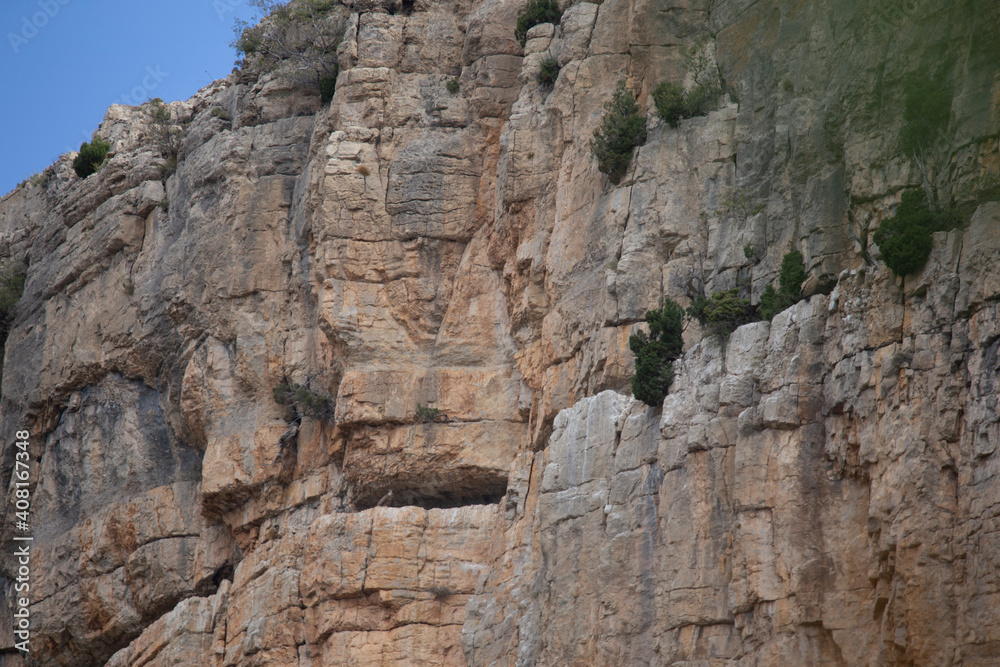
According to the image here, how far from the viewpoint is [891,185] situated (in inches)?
1126

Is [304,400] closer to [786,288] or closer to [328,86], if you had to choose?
[328,86]

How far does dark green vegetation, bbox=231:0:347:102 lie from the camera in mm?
47969

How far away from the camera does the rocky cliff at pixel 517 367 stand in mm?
26562

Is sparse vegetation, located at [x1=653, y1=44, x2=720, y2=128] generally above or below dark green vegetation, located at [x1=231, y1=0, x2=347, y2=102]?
below

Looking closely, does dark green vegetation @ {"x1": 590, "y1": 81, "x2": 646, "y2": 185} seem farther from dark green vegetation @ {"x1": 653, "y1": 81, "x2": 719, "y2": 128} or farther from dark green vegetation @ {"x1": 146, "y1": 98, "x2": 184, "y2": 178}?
dark green vegetation @ {"x1": 146, "y1": 98, "x2": 184, "y2": 178}

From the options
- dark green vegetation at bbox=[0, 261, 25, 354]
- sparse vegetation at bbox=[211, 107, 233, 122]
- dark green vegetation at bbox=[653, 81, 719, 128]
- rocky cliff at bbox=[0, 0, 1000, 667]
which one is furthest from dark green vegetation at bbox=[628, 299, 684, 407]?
dark green vegetation at bbox=[0, 261, 25, 354]

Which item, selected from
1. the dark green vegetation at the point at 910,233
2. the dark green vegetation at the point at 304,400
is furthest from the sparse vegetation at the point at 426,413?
the dark green vegetation at the point at 910,233

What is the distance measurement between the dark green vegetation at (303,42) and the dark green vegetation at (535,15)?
7.85 meters

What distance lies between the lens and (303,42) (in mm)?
49219

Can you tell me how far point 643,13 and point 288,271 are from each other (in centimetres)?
1533

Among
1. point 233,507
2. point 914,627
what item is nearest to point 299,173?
point 233,507

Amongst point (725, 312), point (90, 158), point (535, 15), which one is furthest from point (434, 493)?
point (90, 158)

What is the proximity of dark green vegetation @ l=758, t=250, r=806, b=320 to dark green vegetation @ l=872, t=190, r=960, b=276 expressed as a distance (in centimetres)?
272

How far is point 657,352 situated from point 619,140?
283 inches
